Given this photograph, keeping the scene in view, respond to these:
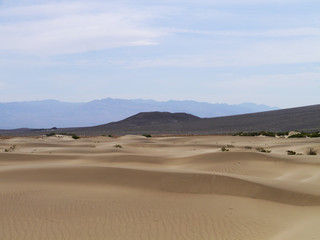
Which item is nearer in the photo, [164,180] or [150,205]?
[150,205]

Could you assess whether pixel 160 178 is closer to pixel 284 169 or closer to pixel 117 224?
pixel 117 224

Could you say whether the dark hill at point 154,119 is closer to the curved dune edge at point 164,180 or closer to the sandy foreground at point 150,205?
the curved dune edge at point 164,180

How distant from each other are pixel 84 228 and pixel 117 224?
22.2 inches

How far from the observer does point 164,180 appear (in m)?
11.0

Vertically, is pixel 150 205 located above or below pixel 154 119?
below

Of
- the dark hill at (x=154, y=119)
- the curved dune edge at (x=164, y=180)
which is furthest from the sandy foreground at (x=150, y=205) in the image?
the dark hill at (x=154, y=119)

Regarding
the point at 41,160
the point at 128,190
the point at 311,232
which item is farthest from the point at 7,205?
the point at 41,160

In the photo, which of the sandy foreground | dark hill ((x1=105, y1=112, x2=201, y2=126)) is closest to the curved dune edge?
the sandy foreground

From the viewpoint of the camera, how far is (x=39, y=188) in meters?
10.1

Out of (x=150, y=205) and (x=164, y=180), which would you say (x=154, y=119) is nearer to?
(x=164, y=180)

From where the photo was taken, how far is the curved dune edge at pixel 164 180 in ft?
31.3

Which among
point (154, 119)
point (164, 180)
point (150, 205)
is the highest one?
point (154, 119)

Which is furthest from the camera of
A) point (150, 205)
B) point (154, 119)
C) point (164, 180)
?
point (154, 119)

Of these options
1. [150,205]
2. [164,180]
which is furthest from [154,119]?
[150,205]
